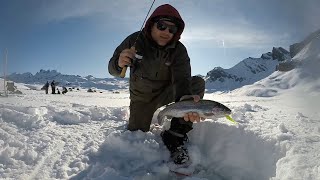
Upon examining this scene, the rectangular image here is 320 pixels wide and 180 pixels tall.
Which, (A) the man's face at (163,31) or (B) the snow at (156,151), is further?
(A) the man's face at (163,31)

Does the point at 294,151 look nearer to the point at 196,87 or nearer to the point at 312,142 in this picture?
the point at 312,142

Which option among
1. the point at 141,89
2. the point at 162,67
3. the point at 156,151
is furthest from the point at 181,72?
the point at 156,151

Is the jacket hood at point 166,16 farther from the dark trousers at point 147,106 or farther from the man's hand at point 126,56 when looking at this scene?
the man's hand at point 126,56

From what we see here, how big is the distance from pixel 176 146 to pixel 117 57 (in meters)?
1.76

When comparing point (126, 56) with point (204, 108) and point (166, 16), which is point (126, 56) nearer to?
point (166, 16)

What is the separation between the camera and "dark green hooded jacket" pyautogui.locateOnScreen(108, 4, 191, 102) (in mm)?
5848

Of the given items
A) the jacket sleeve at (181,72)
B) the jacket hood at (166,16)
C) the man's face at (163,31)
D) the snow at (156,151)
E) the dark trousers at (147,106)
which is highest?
the jacket hood at (166,16)

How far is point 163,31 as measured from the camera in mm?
5812

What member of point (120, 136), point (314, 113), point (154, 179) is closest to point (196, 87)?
point (120, 136)

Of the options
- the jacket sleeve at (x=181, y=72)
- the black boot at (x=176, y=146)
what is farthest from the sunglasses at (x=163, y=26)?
the black boot at (x=176, y=146)

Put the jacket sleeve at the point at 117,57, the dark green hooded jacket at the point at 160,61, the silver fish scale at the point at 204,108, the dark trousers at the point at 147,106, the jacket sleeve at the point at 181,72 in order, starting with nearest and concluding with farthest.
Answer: the silver fish scale at the point at 204,108 < the jacket sleeve at the point at 117,57 < the jacket sleeve at the point at 181,72 < the dark green hooded jacket at the point at 160,61 < the dark trousers at the point at 147,106

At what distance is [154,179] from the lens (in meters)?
4.58

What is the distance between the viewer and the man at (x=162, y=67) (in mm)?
5574

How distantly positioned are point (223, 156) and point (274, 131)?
3.03 ft
